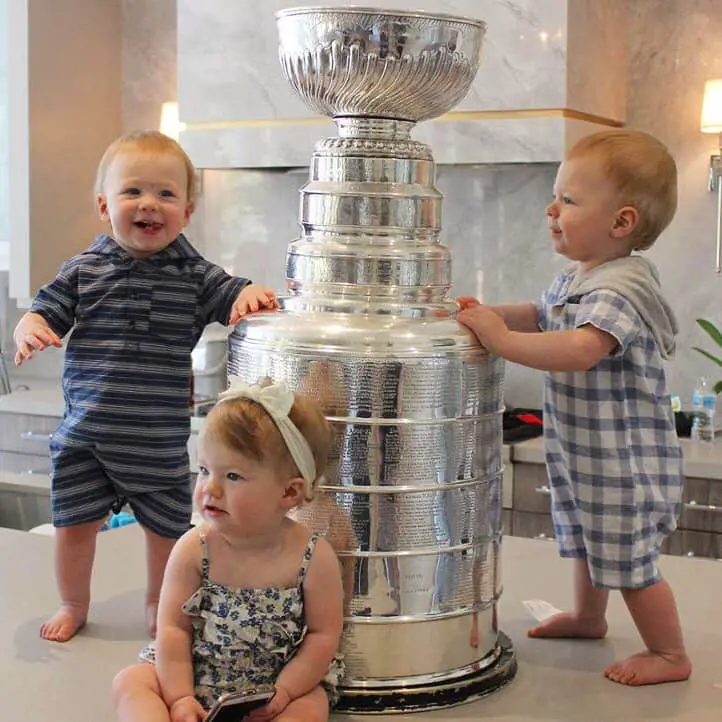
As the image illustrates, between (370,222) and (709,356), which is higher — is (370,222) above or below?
above

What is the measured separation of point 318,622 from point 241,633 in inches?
2.4

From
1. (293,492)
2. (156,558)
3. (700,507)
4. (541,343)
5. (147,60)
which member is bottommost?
(700,507)

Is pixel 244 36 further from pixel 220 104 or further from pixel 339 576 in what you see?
pixel 339 576

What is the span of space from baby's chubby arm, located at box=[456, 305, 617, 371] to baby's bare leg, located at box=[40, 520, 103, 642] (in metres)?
0.46

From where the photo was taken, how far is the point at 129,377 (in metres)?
1.23

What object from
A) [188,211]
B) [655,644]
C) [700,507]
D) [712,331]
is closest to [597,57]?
[712,331]

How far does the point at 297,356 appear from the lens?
99cm

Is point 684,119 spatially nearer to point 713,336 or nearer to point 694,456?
point 713,336

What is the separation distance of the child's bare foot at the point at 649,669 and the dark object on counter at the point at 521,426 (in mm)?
1732

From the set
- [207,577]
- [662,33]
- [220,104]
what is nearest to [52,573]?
[207,577]

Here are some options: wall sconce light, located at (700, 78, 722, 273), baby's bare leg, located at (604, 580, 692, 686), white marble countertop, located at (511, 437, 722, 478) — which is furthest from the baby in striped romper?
wall sconce light, located at (700, 78, 722, 273)

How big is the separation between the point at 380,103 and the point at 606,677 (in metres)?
0.51

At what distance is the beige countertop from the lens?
3.22 feet

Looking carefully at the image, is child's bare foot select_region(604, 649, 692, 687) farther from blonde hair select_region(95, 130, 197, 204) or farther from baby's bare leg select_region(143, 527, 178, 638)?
blonde hair select_region(95, 130, 197, 204)
